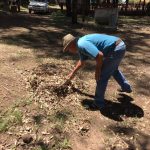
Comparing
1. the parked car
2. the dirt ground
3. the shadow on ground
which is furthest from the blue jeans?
Answer: the parked car

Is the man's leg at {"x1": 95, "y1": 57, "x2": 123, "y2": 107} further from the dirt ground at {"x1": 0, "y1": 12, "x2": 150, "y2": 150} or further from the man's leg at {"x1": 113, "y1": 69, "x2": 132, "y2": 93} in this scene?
the man's leg at {"x1": 113, "y1": 69, "x2": 132, "y2": 93}

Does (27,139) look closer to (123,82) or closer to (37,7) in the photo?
(123,82)

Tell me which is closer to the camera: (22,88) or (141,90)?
(22,88)

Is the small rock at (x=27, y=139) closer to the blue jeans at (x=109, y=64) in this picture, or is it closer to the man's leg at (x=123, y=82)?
the blue jeans at (x=109, y=64)

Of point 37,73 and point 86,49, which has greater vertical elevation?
point 86,49

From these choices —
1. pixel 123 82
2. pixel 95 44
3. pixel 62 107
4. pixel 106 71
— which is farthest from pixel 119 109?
pixel 95 44

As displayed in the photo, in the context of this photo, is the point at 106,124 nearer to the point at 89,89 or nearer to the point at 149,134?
→ the point at 149,134

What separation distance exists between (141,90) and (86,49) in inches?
91.4

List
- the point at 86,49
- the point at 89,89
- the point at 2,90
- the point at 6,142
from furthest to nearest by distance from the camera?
the point at 89,89
the point at 2,90
the point at 86,49
the point at 6,142

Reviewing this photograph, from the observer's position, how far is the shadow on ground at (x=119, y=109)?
6453 millimetres

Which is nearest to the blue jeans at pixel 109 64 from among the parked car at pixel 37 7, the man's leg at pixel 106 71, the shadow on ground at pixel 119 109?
the man's leg at pixel 106 71

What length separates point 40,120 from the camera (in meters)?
5.98

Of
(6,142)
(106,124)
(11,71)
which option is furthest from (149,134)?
(11,71)

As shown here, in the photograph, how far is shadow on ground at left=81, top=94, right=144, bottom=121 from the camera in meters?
6.45
